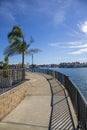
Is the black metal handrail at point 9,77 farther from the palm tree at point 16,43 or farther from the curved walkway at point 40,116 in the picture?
the palm tree at point 16,43

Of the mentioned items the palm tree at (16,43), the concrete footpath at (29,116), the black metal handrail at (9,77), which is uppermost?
the palm tree at (16,43)

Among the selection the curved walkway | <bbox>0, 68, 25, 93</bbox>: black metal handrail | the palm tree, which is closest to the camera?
the curved walkway

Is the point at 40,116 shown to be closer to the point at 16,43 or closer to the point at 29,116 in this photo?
the point at 29,116

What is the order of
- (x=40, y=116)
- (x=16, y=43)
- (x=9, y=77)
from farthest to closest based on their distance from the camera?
(x=16, y=43), (x=9, y=77), (x=40, y=116)

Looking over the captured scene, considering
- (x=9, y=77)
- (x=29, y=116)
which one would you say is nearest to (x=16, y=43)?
(x=9, y=77)

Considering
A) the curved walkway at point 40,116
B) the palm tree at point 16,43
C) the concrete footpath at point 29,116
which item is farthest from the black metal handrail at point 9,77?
the palm tree at point 16,43

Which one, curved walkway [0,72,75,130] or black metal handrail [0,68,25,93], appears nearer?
curved walkway [0,72,75,130]

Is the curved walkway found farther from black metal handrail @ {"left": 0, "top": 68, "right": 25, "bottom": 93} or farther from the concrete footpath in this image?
black metal handrail @ {"left": 0, "top": 68, "right": 25, "bottom": 93}

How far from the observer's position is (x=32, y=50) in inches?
1173

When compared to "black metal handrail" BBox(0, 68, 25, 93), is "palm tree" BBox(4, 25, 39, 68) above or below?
above

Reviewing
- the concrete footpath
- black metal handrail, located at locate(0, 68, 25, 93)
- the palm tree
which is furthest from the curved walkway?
the palm tree

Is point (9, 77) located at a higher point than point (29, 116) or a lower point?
higher

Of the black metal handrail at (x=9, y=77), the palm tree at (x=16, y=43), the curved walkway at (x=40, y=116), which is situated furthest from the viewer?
the palm tree at (x=16, y=43)

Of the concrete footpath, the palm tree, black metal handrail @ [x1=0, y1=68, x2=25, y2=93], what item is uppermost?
the palm tree
